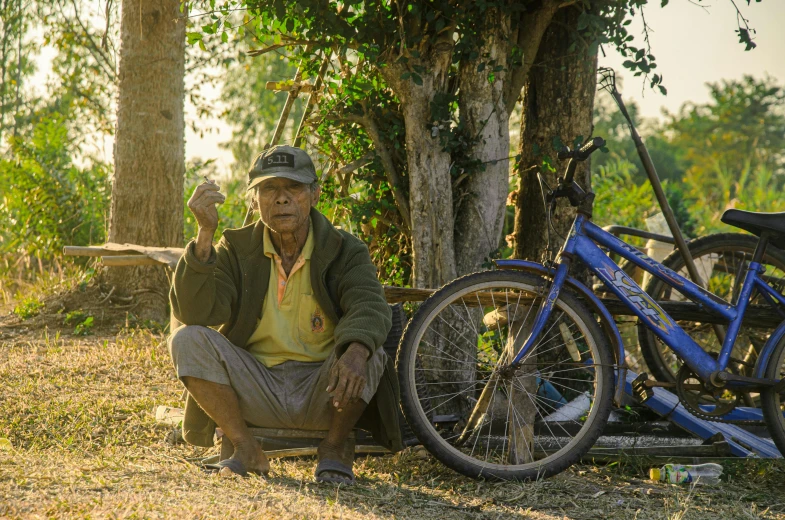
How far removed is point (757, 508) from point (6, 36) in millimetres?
8939

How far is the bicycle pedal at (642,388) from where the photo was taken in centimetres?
441

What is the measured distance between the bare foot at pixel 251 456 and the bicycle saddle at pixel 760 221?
2.60 meters

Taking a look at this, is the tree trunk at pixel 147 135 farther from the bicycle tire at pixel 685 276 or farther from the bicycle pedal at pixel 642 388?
the bicycle pedal at pixel 642 388

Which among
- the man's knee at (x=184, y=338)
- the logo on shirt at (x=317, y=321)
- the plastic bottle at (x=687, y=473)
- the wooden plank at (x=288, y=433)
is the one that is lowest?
the plastic bottle at (x=687, y=473)

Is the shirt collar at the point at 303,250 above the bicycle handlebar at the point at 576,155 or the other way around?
the other way around

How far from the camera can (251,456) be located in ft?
12.1

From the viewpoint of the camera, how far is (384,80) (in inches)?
197

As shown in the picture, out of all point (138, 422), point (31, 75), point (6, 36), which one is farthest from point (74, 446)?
point (31, 75)

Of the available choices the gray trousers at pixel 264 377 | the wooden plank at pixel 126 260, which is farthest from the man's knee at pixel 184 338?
the wooden plank at pixel 126 260

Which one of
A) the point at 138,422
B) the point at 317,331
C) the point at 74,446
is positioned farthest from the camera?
the point at 138,422

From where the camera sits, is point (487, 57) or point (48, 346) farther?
point (48, 346)

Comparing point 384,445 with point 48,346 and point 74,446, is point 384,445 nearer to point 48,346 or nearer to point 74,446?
point 74,446

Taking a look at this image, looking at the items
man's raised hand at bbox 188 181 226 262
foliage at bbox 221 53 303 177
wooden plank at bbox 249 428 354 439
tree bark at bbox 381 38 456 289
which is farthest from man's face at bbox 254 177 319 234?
foliage at bbox 221 53 303 177

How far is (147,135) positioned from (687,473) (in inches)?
210
